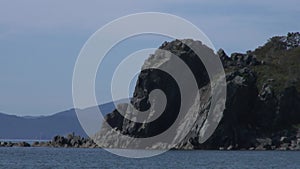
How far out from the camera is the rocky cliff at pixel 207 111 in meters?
168

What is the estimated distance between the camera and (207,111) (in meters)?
168

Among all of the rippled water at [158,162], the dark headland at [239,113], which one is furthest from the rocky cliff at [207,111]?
the rippled water at [158,162]

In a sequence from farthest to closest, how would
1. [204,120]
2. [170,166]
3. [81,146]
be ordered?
[81,146], [204,120], [170,166]

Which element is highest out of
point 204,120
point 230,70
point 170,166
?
point 230,70

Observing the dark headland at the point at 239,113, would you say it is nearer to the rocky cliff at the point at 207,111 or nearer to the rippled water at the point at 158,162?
the rocky cliff at the point at 207,111

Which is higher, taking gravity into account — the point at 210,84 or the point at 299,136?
the point at 210,84

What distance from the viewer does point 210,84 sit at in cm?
17838

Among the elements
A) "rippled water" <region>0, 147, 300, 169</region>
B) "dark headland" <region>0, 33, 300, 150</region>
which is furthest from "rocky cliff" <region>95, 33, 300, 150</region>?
"rippled water" <region>0, 147, 300, 169</region>

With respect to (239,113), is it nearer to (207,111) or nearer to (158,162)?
(207,111)

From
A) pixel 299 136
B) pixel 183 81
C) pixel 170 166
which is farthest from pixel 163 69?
pixel 170 166

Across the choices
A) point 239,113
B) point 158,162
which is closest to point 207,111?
point 239,113

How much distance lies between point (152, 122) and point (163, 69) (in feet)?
46.6

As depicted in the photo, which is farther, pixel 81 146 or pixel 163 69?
pixel 81 146

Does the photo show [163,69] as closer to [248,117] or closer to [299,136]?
[248,117]
